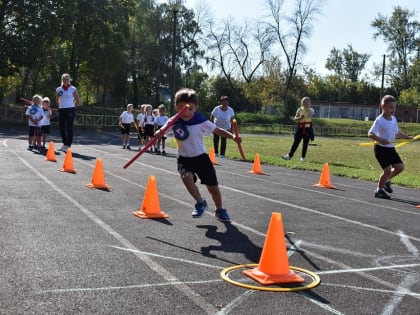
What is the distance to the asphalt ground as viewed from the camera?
4137 mm

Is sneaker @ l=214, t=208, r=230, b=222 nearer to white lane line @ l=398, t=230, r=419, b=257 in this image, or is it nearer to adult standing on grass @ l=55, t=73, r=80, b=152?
white lane line @ l=398, t=230, r=419, b=257

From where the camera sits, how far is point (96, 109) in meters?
52.3

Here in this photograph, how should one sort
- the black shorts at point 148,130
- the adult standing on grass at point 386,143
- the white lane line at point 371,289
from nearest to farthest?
the white lane line at point 371,289 → the adult standing on grass at point 386,143 → the black shorts at point 148,130

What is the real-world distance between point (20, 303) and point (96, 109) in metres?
49.6

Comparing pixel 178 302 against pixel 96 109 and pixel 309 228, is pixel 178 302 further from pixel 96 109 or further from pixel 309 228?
pixel 96 109

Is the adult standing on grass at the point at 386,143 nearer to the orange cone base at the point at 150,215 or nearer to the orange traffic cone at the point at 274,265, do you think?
the orange cone base at the point at 150,215

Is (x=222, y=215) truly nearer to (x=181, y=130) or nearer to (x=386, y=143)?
(x=181, y=130)

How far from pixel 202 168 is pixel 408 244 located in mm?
2694

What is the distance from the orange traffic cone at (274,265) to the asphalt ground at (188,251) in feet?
0.07

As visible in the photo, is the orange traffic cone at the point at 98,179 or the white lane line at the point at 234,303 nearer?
the white lane line at the point at 234,303

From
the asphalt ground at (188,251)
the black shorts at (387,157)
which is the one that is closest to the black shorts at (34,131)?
the asphalt ground at (188,251)

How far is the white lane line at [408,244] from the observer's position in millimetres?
6045

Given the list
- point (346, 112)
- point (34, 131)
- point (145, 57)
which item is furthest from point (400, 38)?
point (34, 131)

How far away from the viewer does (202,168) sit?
24.2ft
